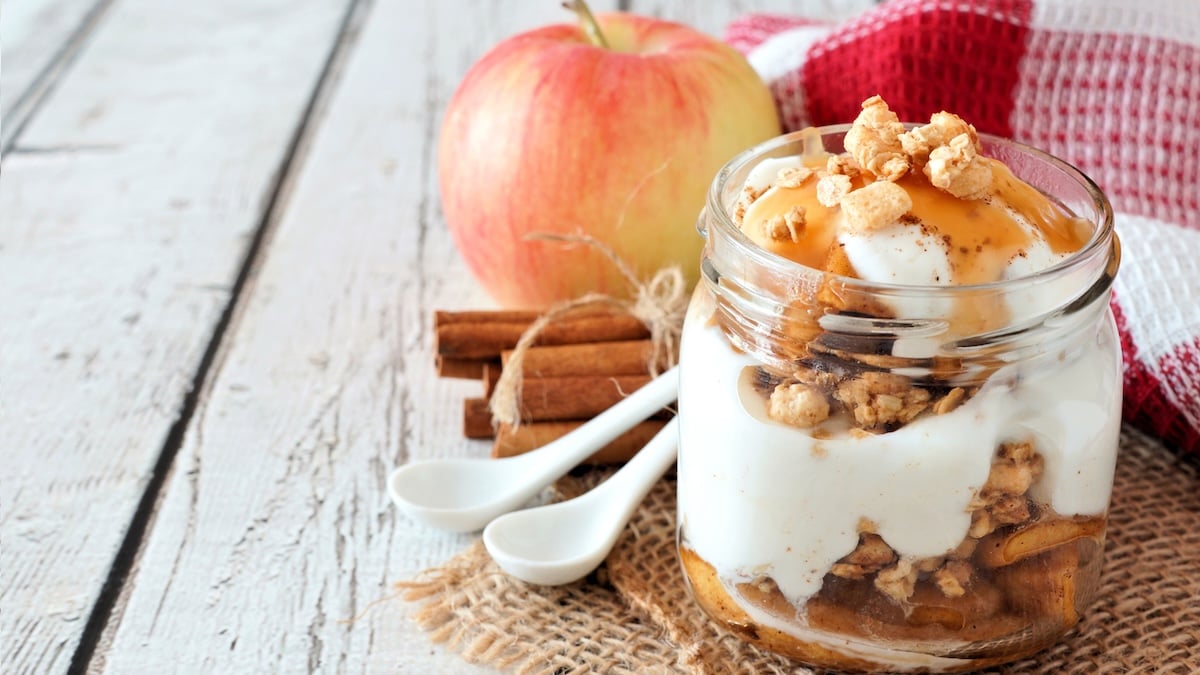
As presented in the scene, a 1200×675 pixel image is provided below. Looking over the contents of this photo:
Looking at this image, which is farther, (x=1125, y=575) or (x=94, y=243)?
(x=94, y=243)

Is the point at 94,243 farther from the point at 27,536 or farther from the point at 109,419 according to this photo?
the point at 27,536

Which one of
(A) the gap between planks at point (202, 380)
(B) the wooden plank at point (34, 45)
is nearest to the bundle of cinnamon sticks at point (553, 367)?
(A) the gap between planks at point (202, 380)

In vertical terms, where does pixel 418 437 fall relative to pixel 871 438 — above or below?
below

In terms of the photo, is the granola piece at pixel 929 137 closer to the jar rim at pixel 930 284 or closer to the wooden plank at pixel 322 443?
the jar rim at pixel 930 284

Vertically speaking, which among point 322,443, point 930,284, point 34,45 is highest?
point 930,284

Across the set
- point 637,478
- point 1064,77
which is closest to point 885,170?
point 637,478

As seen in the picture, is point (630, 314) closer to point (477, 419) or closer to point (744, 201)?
point (477, 419)

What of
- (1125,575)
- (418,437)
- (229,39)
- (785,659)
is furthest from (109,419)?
(229,39)
